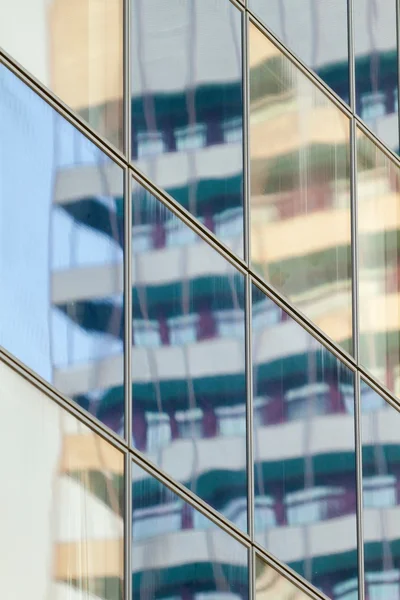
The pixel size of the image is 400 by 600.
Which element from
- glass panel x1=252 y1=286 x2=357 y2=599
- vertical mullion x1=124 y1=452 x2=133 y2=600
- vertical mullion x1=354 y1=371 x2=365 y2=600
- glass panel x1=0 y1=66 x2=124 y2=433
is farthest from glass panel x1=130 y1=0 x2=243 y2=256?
vertical mullion x1=124 y1=452 x2=133 y2=600

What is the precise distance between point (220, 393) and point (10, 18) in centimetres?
389

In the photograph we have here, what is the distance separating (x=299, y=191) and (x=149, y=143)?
2.21 meters

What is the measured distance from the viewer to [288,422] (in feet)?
45.3

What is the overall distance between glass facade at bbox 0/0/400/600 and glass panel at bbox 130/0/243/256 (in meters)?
0.02

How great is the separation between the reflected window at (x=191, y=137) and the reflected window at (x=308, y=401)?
2583mm

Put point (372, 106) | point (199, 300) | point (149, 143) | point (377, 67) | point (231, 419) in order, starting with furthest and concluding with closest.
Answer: point (377, 67), point (372, 106), point (231, 419), point (199, 300), point (149, 143)

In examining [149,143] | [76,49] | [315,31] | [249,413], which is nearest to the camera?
[76,49]

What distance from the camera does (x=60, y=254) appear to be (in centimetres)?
1184

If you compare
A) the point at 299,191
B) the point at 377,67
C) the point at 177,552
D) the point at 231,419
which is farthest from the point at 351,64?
the point at 177,552

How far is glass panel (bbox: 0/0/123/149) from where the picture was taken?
11.8m

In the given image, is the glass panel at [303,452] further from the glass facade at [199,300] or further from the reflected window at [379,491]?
the reflected window at [379,491]

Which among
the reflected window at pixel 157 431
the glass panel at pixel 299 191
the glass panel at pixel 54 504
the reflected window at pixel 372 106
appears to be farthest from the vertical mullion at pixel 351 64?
the glass panel at pixel 54 504

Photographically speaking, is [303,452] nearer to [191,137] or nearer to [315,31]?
[191,137]

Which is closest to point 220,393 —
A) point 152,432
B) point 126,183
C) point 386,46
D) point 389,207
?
point 152,432
